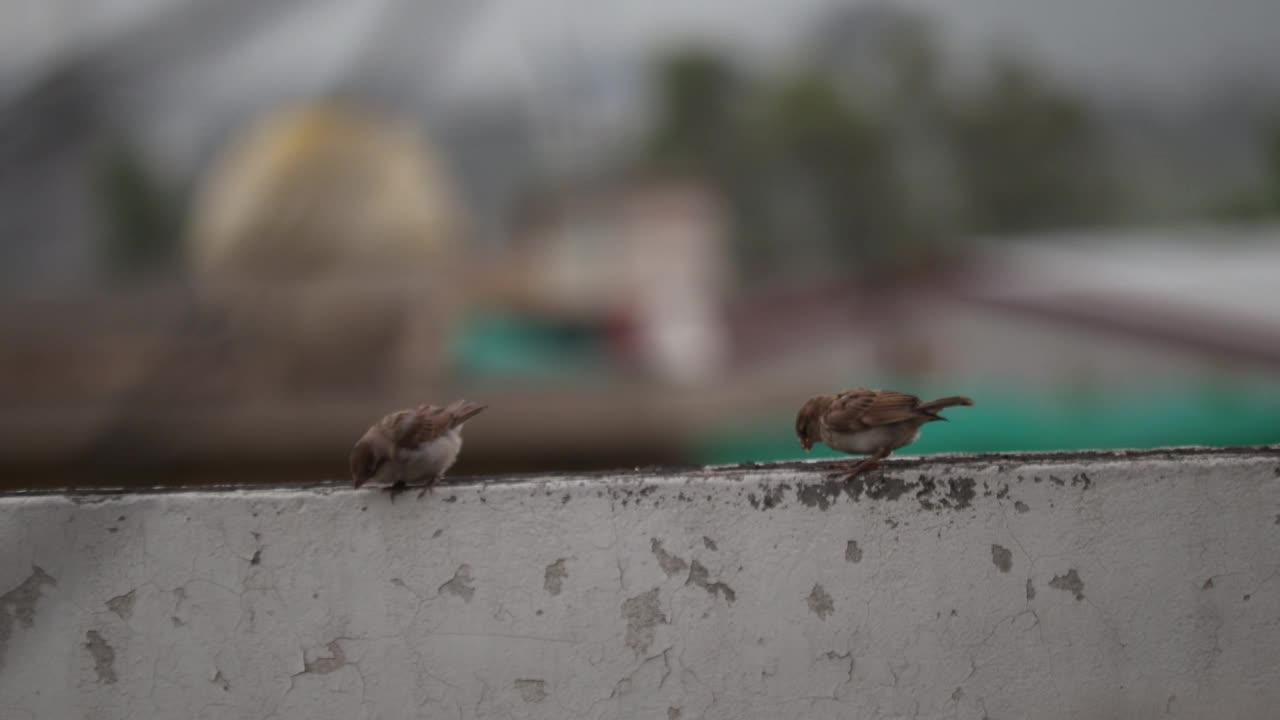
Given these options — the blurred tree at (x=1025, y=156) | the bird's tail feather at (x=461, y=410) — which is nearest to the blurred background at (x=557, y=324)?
the bird's tail feather at (x=461, y=410)

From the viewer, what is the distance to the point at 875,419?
2.12 meters

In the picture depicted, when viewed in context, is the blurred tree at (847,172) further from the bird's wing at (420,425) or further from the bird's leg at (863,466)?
the bird's leg at (863,466)

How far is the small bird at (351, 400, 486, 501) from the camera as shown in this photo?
2.01m

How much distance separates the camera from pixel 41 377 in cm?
1427

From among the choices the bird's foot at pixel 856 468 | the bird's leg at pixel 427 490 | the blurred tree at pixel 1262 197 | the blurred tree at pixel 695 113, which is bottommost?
the bird's foot at pixel 856 468

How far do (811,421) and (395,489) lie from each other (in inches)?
31.8

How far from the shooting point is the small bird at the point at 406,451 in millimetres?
2006

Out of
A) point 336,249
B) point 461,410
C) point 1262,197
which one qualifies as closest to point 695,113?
point 1262,197

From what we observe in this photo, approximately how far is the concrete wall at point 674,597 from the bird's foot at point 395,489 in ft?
0.14

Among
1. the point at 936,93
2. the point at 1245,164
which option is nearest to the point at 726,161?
the point at 936,93

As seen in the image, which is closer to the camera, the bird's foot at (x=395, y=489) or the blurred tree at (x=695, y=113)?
the bird's foot at (x=395, y=489)

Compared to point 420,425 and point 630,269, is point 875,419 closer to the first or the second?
point 420,425

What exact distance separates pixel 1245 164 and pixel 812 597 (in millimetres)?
42991

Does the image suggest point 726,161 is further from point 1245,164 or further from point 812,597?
point 812,597
